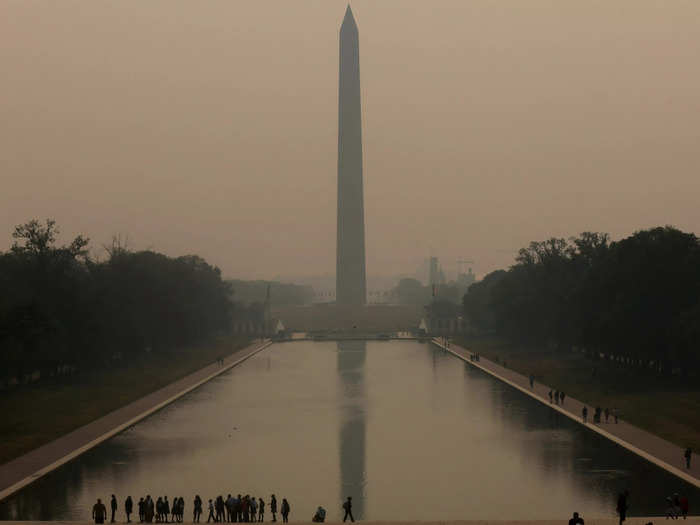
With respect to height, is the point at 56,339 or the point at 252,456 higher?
the point at 56,339

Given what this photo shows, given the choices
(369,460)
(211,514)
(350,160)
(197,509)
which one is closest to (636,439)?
(369,460)

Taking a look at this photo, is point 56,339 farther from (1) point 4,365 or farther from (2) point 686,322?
(2) point 686,322

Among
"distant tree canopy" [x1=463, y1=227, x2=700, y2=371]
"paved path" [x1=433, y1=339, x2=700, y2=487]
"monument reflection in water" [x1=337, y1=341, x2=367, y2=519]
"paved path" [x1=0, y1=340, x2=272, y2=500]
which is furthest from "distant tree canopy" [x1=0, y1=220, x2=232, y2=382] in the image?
"distant tree canopy" [x1=463, y1=227, x2=700, y2=371]

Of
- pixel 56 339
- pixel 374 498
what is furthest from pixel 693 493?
pixel 56 339

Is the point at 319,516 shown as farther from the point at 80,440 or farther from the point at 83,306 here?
the point at 83,306

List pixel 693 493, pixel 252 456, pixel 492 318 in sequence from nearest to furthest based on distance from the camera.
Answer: pixel 693 493
pixel 252 456
pixel 492 318

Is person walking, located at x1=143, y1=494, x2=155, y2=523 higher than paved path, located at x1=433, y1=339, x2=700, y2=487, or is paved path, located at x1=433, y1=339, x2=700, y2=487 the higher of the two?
paved path, located at x1=433, y1=339, x2=700, y2=487

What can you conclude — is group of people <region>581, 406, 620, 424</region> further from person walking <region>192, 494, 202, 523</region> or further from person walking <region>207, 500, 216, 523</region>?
person walking <region>192, 494, 202, 523</region>

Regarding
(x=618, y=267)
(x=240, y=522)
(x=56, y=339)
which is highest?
(x=618, y=267)
